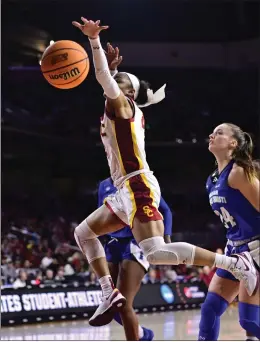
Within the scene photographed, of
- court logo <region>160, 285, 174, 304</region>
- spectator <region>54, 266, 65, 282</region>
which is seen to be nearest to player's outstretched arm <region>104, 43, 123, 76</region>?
spectator <region>54, 266, 65, 282</region>

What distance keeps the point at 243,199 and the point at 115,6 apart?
40.4 feet

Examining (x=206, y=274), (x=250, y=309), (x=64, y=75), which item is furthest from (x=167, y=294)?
(x=64, y=75)

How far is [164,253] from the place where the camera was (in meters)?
4.69

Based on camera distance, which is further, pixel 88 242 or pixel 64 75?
pixel 88 242

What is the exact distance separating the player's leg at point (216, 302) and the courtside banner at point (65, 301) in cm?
479

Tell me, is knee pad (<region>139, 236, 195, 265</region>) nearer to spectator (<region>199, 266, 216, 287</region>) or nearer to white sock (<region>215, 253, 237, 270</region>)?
white sock (<region>215, 253, 237, 270</region>)

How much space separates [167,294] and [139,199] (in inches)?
269

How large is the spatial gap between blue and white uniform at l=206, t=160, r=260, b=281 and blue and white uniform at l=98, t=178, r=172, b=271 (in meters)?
0.93

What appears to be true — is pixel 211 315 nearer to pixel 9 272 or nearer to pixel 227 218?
pixel 227 218

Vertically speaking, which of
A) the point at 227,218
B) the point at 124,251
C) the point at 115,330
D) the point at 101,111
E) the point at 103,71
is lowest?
the point at 115,330

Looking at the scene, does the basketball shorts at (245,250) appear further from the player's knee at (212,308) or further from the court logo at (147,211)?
the court logo at (147,211)

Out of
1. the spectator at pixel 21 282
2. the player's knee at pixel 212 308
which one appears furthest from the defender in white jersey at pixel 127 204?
the spectator at pixel 21 282

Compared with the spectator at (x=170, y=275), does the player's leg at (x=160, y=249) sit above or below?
above

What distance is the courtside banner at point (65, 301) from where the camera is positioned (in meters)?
9.39
